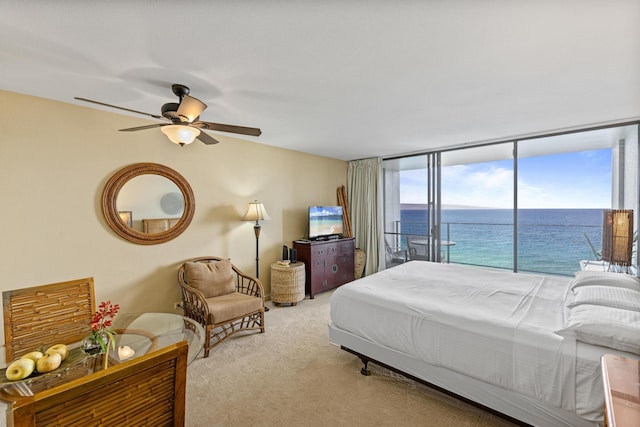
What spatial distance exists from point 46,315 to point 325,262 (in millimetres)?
3458

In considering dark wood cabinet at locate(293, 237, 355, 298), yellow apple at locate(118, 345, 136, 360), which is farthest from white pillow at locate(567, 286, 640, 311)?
dark wood cabinet at locate(293, 237, 355, 298)

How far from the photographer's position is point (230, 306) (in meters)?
2.87

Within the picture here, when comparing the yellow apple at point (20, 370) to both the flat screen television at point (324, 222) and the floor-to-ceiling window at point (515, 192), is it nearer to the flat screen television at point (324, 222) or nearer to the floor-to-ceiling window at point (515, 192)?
the flat screen television at point (324, 222)

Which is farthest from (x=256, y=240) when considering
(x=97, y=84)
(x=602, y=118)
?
(x=602, y=118)

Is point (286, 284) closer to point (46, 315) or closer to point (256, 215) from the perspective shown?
point (256, 215)

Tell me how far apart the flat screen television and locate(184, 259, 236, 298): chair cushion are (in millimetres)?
1721

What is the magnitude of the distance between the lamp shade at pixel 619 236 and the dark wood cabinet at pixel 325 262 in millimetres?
3414

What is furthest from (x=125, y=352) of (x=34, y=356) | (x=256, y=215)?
(x=256, y=215)

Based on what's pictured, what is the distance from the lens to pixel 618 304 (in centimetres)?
180

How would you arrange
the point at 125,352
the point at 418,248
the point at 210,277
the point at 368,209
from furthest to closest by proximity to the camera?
1. the point at 368,209
2. the point at 418,248
3. the point at 210,277
4. the point at 125,352

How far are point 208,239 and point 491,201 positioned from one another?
7.69 m

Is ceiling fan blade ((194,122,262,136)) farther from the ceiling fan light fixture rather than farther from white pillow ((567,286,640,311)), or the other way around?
white pillow ((567,286,640,311))

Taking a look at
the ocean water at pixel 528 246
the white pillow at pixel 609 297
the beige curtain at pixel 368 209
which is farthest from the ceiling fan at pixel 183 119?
the ocean water at pixel 528 246

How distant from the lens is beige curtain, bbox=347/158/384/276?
17.9 ft
